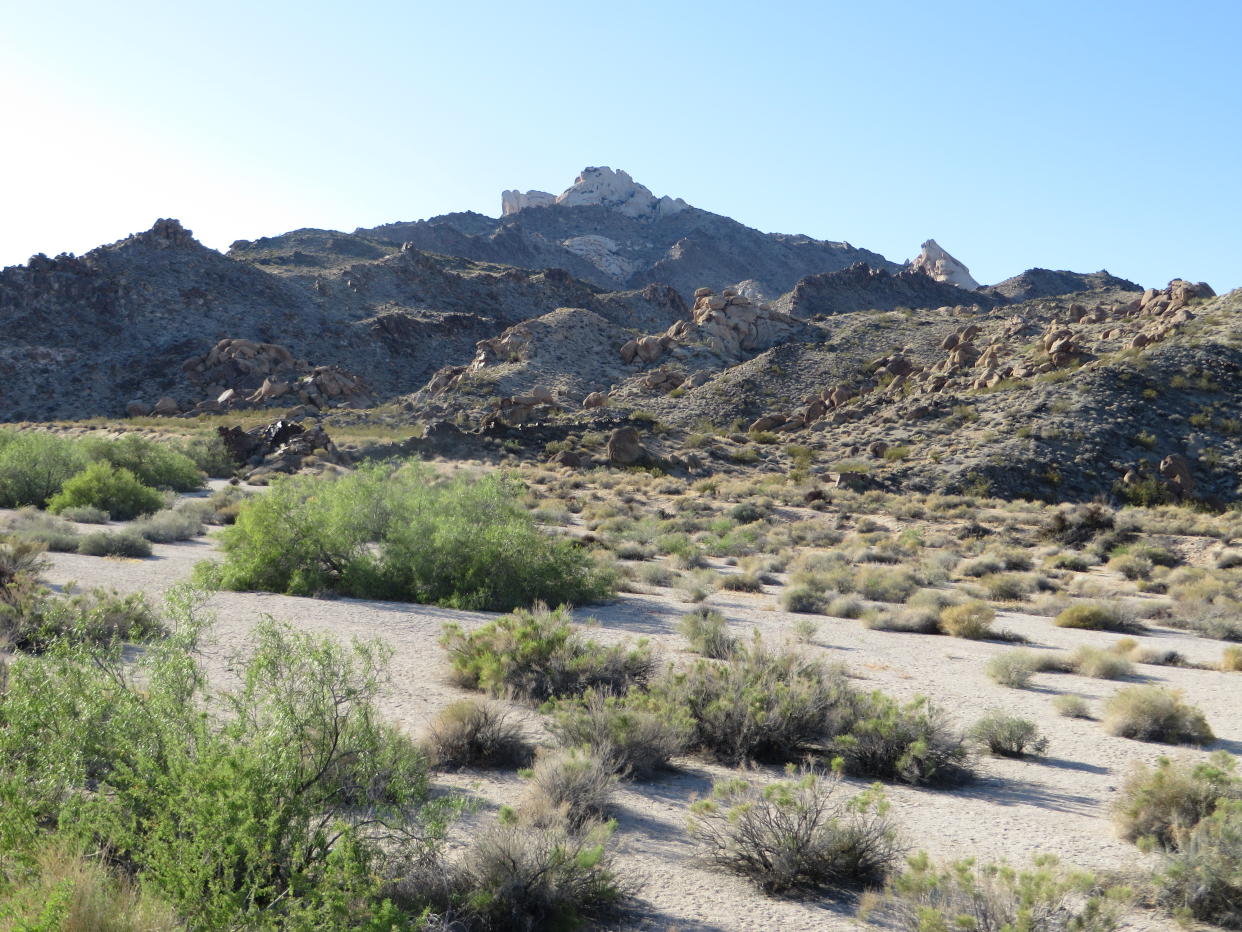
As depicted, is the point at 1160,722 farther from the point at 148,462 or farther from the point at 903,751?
the point at 148,462

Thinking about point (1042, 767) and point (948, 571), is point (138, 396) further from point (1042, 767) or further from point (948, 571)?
point (1042, 767)

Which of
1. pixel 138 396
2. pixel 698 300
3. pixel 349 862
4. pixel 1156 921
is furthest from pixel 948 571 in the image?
pixel 138 396

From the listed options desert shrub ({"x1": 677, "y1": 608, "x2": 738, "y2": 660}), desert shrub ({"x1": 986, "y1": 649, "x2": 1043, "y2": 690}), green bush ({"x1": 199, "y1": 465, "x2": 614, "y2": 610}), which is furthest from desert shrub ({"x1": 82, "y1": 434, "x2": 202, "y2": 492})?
desert shrub ({"x1": 986, "y1": 649, "x2": 1043, "y2": 690})

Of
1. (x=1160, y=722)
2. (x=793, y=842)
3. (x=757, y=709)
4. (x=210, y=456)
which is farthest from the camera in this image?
(x=210, y=456)

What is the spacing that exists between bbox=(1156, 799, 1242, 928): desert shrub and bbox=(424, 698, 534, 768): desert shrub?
4251 mm

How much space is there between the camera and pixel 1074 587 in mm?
19438

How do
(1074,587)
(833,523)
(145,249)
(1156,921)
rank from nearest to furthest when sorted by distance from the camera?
(1156,921)
(1074,587)
(833,523)
(145,249)

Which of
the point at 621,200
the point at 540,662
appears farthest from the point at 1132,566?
the point at 621,200

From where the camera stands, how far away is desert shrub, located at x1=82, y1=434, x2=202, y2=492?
30875mm

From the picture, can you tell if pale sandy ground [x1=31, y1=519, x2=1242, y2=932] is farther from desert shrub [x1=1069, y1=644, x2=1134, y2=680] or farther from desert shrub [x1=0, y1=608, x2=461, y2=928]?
desert shrub [x1=0, y1=608, x2=461, y2=928]

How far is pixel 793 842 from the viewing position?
5312 millimetres

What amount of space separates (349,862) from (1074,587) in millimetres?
18802

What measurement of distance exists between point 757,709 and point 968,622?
25.1ft

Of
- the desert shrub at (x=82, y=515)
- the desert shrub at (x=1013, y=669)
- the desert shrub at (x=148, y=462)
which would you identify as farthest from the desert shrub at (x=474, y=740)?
the desert shrub at (x=148, y=462)
